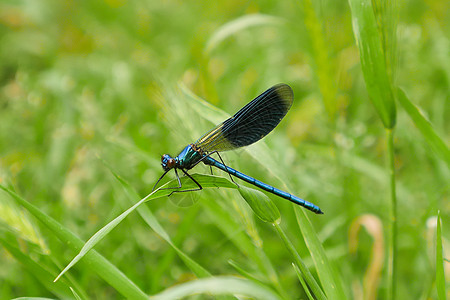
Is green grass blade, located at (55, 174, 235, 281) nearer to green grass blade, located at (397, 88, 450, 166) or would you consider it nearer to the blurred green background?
the blurred green background

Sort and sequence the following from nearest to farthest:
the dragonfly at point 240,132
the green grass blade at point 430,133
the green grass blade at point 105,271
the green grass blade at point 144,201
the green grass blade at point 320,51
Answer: the green grass blade at point 144,201, the green grass blade at point 105,271, the green grass blade at point 430,133, the dragonfly at point 240,132, the green grass blade at point 320,51

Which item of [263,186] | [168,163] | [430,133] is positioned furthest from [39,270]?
[430,133]

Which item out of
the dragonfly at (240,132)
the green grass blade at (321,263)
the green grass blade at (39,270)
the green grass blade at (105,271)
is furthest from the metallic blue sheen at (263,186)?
the green grass blade at (39,270)

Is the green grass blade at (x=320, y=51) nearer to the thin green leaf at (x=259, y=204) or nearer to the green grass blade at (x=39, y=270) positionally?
the thin green leaf at (x=259, y=204)

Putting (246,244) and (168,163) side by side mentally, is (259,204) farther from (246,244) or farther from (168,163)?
(168,163)

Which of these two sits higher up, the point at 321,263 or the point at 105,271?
the point at 321,263

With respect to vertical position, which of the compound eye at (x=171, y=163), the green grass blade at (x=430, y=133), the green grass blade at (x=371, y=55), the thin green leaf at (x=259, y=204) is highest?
the green grass blade at (x=371, y=55)

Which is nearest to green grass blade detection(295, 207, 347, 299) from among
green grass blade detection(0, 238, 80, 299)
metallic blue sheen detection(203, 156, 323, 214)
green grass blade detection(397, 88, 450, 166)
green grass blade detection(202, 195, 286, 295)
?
metallic blue sheen detection(203, 156, 323, 214)
